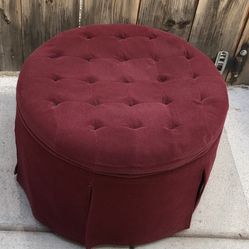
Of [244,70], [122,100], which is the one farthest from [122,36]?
[244,70]

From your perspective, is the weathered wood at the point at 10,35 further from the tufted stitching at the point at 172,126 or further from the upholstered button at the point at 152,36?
the tufted stitching at the point at 172,126

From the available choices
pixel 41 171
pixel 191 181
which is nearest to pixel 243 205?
pixel 191 181

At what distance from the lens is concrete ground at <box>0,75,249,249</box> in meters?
1.58

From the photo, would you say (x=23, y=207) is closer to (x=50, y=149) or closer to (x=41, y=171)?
(x=41, y=171)

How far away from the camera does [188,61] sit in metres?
1.63

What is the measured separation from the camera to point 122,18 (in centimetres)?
201

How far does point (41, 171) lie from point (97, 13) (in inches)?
32.8

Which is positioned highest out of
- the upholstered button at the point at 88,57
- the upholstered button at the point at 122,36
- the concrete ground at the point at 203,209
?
the upholstered button at the point at 122,36

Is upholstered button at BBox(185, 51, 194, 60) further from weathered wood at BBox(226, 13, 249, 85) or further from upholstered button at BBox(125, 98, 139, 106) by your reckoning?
weathered wood at BBox(226, 13, 249, 85)

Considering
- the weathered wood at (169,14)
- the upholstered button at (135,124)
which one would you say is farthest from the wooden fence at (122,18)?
the upholstered button at (135,124)

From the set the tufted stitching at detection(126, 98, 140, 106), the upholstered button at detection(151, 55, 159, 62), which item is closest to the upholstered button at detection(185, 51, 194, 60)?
the upholstered button at detection(151, 55, 159, 62)

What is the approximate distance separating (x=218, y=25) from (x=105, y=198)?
105 cm

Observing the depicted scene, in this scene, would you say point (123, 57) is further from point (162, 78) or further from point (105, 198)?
point (105, 198)

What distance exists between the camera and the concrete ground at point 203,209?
1.58 metres
